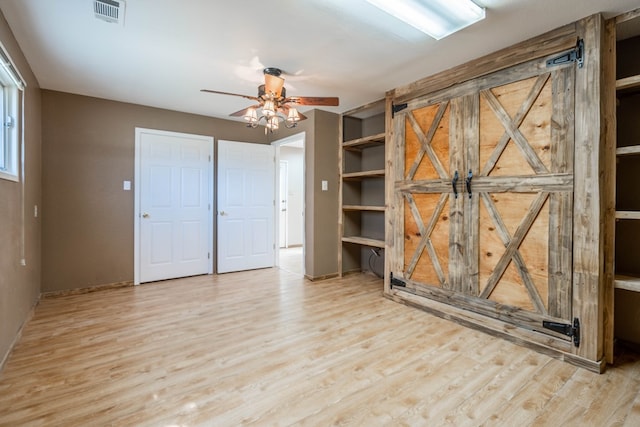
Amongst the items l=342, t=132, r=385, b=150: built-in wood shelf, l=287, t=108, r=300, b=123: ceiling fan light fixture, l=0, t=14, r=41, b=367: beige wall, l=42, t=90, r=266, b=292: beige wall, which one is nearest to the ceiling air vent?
l=0, t=14, r=41, b=367: beige wall

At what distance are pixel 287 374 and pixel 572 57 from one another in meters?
3.01

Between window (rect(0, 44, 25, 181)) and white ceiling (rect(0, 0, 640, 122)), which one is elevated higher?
white ceiling (rect(0, 0, 640, 122))

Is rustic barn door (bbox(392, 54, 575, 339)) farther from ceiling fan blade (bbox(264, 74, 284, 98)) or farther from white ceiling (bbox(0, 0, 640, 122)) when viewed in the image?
ceiling fan blade (bbox(264, 74, 284, 98))

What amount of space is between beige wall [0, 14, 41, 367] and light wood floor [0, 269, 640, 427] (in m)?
0.25

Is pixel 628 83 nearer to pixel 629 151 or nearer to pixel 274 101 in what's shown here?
pixel 629 151

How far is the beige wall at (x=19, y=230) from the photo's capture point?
7.04 feet

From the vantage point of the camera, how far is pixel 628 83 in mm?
2012

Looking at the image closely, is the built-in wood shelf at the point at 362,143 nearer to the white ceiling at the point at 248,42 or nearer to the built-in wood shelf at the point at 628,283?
the white ceiling at the point at 248,42

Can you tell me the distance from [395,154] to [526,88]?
136 centimetres

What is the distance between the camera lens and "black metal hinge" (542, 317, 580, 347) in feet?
7.00

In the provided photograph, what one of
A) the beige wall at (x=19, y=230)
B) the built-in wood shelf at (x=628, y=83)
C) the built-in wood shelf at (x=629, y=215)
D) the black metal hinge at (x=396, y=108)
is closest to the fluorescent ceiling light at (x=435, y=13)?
the built-in wood shelf at (x=628, y=83)

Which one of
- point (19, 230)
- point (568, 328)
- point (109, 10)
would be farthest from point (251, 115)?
point (568, 328)

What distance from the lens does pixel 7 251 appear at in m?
2.23

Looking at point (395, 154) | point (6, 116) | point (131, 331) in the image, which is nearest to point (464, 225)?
point (395, 154)
